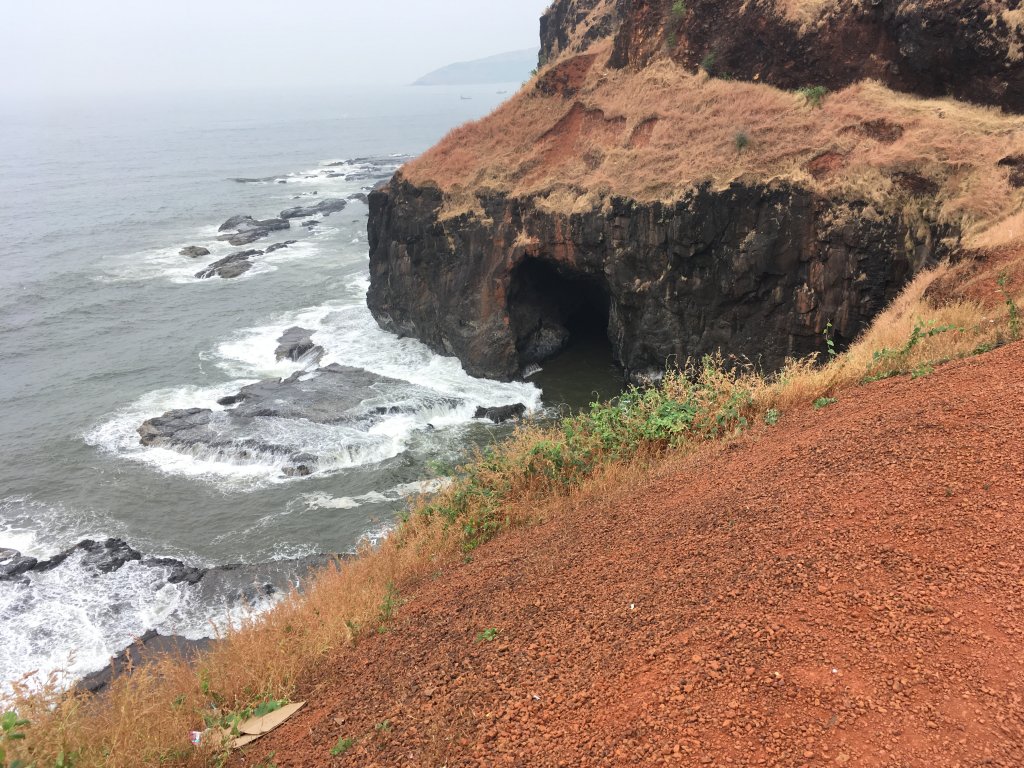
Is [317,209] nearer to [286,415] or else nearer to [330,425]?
[286,415]

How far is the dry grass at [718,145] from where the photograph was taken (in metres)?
14.0

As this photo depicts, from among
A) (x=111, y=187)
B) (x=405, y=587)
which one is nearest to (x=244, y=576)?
(x=405, y=587)

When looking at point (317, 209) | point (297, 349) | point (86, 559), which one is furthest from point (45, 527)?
point (317, 209)

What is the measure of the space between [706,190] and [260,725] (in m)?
15.8

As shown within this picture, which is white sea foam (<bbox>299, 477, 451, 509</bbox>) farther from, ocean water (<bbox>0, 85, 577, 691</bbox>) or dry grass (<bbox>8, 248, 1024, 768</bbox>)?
dry grass (<bbox>8, 248, 1024, 768</bbox>)

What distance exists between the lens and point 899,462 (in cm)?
531

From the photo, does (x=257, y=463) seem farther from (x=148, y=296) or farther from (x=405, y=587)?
(x=148, y=296)

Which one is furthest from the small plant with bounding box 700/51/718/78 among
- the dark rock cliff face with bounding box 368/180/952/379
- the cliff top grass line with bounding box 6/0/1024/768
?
the cliff top grass line with bounding box 6/0/1024/768

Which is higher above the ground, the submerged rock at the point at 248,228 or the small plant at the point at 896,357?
the submerged rock at the point at 248,228

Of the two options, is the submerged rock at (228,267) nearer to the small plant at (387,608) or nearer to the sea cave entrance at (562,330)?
the sea cave entrance at (562,330)

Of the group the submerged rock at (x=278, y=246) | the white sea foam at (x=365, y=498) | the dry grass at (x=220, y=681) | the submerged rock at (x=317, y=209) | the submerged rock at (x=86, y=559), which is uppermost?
the submerged rock at (x=317, y=209)

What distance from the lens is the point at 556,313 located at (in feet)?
78.3

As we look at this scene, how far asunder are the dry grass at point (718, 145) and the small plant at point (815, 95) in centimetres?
19

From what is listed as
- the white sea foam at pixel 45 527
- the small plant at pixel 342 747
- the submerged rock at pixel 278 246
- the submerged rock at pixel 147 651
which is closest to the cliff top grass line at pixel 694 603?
the small plant at pixel 342 747
